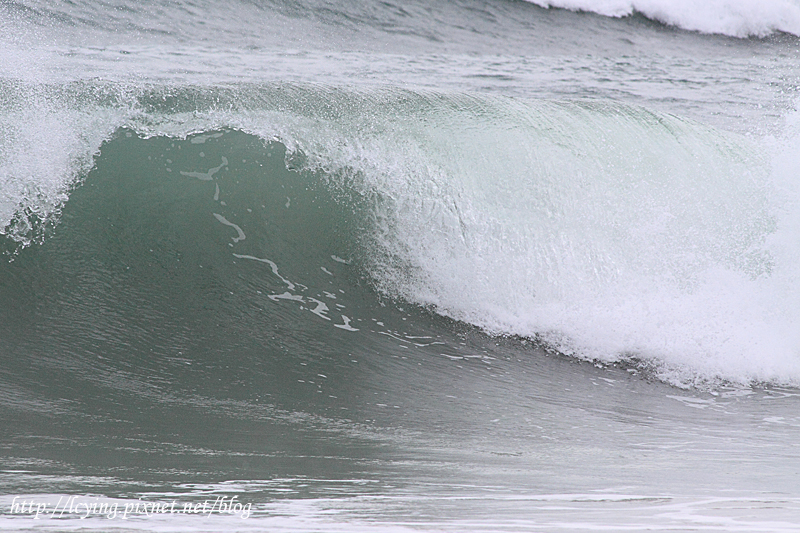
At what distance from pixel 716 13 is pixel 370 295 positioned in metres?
10.8

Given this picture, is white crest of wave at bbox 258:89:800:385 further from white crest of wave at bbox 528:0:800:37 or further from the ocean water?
white crest of wave at bbox 528:0:800:37

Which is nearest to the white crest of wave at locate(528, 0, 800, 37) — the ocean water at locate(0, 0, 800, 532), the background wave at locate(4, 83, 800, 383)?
the ocean water at locate(0, 0, 800, 532)

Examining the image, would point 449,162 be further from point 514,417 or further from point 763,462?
point 763,462

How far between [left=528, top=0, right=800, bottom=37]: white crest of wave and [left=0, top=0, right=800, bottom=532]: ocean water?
14.3 feet

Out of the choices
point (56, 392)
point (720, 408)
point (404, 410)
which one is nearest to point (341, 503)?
point (404, 410)

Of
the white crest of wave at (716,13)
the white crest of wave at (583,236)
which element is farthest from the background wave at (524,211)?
the white crest of wave at (716,13)

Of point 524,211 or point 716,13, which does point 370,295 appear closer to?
point 524,211

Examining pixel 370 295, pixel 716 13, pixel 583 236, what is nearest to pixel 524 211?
pixel 583 236

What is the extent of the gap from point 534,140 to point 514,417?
3311 mm

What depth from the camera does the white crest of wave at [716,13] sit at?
40.0 feet

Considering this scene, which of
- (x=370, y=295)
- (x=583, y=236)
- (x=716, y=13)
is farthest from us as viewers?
(x=716, y=13)

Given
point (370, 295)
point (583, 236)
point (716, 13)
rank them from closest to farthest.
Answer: point (370, 295) < point (583, 236) < point (716, 13)

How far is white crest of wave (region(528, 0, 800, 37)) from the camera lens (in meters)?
12.2

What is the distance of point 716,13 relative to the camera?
41.9 ft
